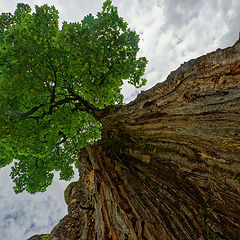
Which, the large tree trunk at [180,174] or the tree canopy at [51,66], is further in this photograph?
the tree canopy at [51,66]

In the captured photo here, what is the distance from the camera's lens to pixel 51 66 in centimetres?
806

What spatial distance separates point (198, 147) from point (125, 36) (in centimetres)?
717

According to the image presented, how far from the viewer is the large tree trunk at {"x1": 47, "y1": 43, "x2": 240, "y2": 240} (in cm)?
347

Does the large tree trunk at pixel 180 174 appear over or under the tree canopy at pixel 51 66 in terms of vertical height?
under

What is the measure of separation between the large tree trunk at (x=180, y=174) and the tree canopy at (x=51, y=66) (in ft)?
12.6

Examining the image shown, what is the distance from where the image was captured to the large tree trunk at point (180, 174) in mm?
3469

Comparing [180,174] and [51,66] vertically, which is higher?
[51,66]

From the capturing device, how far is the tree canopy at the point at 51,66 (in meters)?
6.86

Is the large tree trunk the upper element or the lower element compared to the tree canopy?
lower

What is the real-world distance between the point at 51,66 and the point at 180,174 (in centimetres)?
908

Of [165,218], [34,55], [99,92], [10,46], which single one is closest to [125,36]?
[99,92]

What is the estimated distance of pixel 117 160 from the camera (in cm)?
754

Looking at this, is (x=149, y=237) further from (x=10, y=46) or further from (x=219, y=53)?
(x=10, y=46)

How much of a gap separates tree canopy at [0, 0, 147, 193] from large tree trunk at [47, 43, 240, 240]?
3.85m
